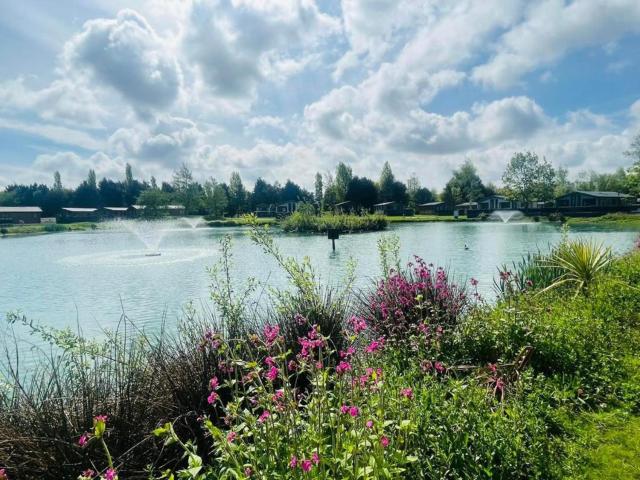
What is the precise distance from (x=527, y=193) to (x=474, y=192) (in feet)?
43.6

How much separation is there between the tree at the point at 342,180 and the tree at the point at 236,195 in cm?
2255

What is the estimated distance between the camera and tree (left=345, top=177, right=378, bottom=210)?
3007 inches

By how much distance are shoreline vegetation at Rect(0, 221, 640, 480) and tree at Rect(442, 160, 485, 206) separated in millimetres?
88018

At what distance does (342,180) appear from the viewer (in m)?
87.0

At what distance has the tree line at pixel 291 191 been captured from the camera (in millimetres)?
80500

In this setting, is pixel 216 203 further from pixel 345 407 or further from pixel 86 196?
pixel 345 407

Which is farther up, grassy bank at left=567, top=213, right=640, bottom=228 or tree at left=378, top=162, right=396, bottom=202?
A: tree at left=378, top=162, right=396, bottom=202

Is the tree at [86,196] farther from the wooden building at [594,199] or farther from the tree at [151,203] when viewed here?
the wooden building at [594,199]

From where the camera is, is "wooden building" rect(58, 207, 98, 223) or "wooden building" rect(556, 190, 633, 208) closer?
"wooden building" rect(556, 190, 633, 208)

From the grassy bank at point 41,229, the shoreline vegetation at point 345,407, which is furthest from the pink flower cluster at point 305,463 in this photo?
the grassy bank at point 41,229

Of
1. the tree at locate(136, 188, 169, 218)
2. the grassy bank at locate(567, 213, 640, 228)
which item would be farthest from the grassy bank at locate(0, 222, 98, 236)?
the grassy bank at locate(567, 213, 640, 228)

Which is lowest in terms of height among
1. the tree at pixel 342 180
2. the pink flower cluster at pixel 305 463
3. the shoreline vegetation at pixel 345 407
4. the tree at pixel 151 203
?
the shoreline vegetation at pixel 345 407

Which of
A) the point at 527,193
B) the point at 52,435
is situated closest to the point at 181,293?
the point at 52,435

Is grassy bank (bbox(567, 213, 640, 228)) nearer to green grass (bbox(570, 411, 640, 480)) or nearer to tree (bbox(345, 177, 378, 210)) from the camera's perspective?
tree (bbox(345, 177, 378, 210))
